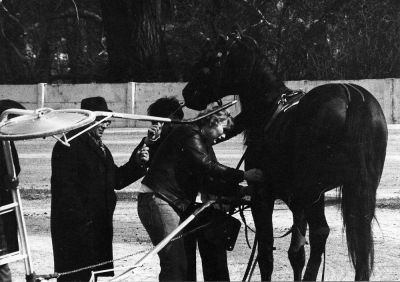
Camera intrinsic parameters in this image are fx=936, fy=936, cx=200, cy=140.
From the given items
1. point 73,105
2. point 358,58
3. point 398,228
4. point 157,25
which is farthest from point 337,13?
point 398,228

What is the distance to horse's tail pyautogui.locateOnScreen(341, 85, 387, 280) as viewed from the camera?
652 cm

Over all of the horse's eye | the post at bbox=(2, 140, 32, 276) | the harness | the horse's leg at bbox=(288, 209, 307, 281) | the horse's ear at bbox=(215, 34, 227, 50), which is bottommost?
the horse's leg at bbox=(288, 209, 307, 281)

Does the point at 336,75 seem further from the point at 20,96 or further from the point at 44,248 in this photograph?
the point at 44,248

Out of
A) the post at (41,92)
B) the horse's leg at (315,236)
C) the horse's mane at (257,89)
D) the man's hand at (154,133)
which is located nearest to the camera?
the horse's leg at (315,236)

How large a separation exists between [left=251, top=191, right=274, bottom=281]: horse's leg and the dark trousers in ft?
3.02

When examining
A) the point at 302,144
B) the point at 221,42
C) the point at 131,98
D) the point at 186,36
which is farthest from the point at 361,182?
the point at 186,36

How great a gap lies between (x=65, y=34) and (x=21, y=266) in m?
27.9

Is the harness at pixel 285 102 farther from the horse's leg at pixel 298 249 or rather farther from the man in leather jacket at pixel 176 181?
the man in leather jacket at pixel 176 181

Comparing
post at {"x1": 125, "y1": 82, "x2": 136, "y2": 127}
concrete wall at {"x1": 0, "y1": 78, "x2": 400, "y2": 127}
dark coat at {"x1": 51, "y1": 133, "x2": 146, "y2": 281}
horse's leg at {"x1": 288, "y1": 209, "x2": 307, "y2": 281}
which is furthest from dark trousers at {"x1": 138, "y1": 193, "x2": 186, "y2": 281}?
post at {"x1": 125, "y1": 82, "x2": 136, "y2": 127}

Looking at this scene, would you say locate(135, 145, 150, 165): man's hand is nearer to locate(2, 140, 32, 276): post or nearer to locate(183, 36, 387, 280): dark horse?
locate(183, 36, 387, 280): dark horse

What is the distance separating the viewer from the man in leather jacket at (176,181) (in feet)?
20.8

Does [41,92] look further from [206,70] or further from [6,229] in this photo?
[6,229]

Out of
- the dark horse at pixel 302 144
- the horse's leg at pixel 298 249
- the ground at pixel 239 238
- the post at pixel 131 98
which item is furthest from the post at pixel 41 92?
the horse's leg at pixel 298 249

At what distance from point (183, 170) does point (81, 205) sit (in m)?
0.92
